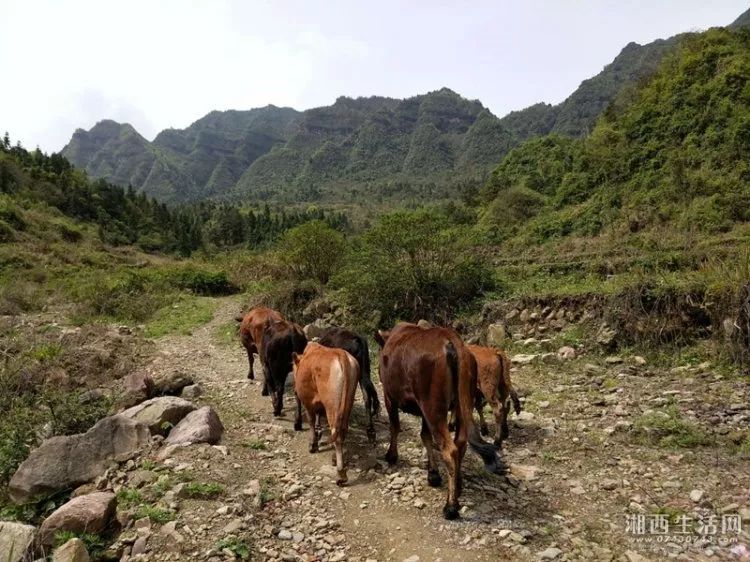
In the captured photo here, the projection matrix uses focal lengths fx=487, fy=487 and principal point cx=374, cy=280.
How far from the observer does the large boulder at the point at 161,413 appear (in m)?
6.93

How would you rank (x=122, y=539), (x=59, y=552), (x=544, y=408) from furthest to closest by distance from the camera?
(x=544, y=408) → (x=122, y=539) → (x=59, y=552)

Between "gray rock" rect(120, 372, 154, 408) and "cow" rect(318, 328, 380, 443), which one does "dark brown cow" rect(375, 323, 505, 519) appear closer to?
"cow" rect(318, 328, 380, 443)

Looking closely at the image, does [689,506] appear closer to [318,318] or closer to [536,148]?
[318,318]

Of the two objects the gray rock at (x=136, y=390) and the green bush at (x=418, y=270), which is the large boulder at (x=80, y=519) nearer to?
the gray rock at (x=136, y=390)

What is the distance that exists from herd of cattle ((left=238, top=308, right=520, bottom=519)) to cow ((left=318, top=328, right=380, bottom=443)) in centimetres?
2

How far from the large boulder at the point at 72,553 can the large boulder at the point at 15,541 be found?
445 millimetres

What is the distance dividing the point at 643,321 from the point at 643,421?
3.50 metres

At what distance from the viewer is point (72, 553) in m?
4.32

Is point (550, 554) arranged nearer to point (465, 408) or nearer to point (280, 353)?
point (465, 408)

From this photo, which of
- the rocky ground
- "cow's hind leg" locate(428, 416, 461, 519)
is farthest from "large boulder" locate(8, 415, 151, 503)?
"cow's hind leg" locate(428, 416, 461, 519)

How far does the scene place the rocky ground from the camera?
4410mm

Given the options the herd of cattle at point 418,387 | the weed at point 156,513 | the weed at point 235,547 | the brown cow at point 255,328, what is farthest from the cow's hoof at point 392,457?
the brown cow at point 255,328

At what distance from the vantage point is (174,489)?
5.23 meters

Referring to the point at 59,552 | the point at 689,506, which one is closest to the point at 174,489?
the point at 59,552
